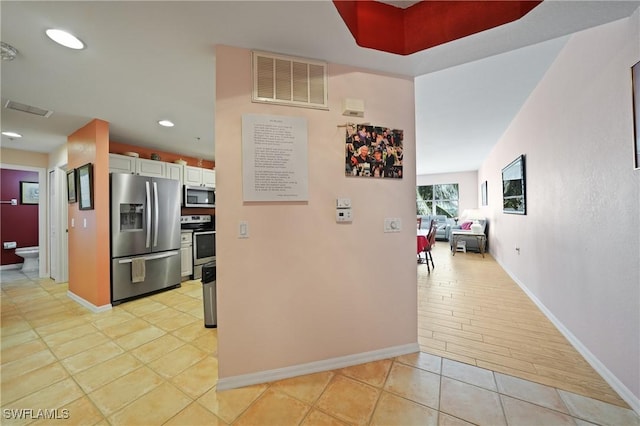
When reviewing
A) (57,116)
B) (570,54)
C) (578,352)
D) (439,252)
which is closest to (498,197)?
(439,252)

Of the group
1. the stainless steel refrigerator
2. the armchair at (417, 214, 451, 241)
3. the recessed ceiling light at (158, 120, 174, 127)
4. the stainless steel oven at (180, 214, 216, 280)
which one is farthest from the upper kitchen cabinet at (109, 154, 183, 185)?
the armchair at (417, 214, 451, 241)

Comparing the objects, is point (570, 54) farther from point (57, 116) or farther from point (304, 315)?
point (57, 116)

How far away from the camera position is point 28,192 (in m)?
5.22

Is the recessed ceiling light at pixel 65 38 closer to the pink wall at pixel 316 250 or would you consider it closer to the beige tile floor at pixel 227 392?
the pink wall at pixel 316 250

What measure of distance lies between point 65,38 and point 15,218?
6.10 meters

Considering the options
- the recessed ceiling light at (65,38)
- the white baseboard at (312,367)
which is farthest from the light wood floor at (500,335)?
the recessed ceiling light at (65,38)

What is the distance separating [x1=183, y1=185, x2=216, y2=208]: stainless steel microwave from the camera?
4266 mm

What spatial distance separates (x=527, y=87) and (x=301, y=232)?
3.28 metres

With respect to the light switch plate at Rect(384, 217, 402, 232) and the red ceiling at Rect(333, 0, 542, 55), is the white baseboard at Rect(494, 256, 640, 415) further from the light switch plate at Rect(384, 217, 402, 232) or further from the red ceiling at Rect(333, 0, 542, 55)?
the red ceiling at Rect(333, 0, 542, 55)

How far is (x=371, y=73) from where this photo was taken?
192 cm

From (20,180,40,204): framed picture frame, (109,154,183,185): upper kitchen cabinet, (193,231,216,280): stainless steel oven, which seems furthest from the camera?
(20,180,40,204): framed picture frame

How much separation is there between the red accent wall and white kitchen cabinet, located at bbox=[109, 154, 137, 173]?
3948mm

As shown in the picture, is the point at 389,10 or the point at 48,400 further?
the point at 389,10

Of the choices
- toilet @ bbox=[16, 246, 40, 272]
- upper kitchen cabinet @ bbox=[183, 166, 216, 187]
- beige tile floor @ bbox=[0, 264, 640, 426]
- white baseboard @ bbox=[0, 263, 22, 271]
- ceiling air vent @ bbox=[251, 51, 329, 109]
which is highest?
ceiling air vent @ bbox=[251, 51, 329, 109]
